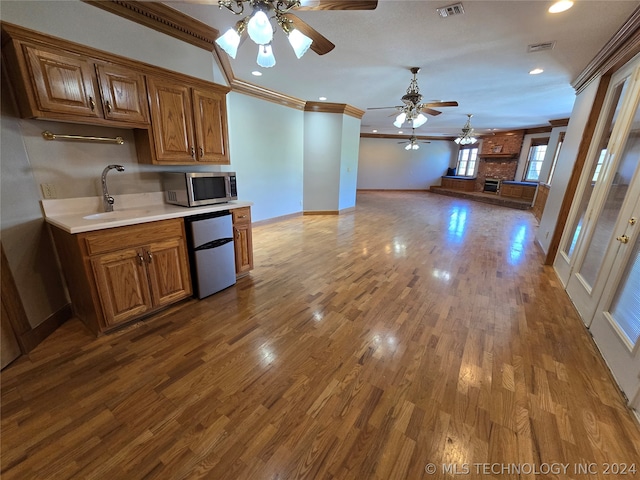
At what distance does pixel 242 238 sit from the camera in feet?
9.91

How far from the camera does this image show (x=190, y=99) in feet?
8.37

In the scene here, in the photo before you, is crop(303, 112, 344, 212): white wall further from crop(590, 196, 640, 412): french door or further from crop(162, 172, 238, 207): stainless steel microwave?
crop(590, 196, 640, 412): french door

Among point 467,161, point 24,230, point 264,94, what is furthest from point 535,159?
point 24,230

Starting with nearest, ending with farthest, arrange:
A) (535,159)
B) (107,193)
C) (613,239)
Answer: (613,239), (107,193), (535,159)

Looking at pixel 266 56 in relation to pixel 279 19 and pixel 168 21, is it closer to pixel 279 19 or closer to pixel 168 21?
pixel 279 19

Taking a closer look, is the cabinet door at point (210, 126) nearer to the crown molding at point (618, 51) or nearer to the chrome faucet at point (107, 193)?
the chrome faucet at point (107, 193)

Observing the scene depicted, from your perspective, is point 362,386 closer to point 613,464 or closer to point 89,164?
point 613,464

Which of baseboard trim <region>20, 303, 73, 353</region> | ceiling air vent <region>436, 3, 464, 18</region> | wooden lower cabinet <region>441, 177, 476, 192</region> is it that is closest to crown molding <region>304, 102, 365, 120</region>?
ceiling air vent <region>436, 3, 464, 18</region>

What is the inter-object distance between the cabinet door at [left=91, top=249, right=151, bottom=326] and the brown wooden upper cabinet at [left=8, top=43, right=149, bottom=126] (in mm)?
1094

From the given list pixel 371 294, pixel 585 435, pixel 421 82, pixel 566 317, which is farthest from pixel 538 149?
pixel 585 435

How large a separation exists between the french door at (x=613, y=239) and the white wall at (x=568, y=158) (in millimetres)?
361

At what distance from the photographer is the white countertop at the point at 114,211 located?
6.26 ft

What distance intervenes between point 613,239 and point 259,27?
3.22m

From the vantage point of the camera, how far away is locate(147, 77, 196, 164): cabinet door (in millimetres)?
2326
